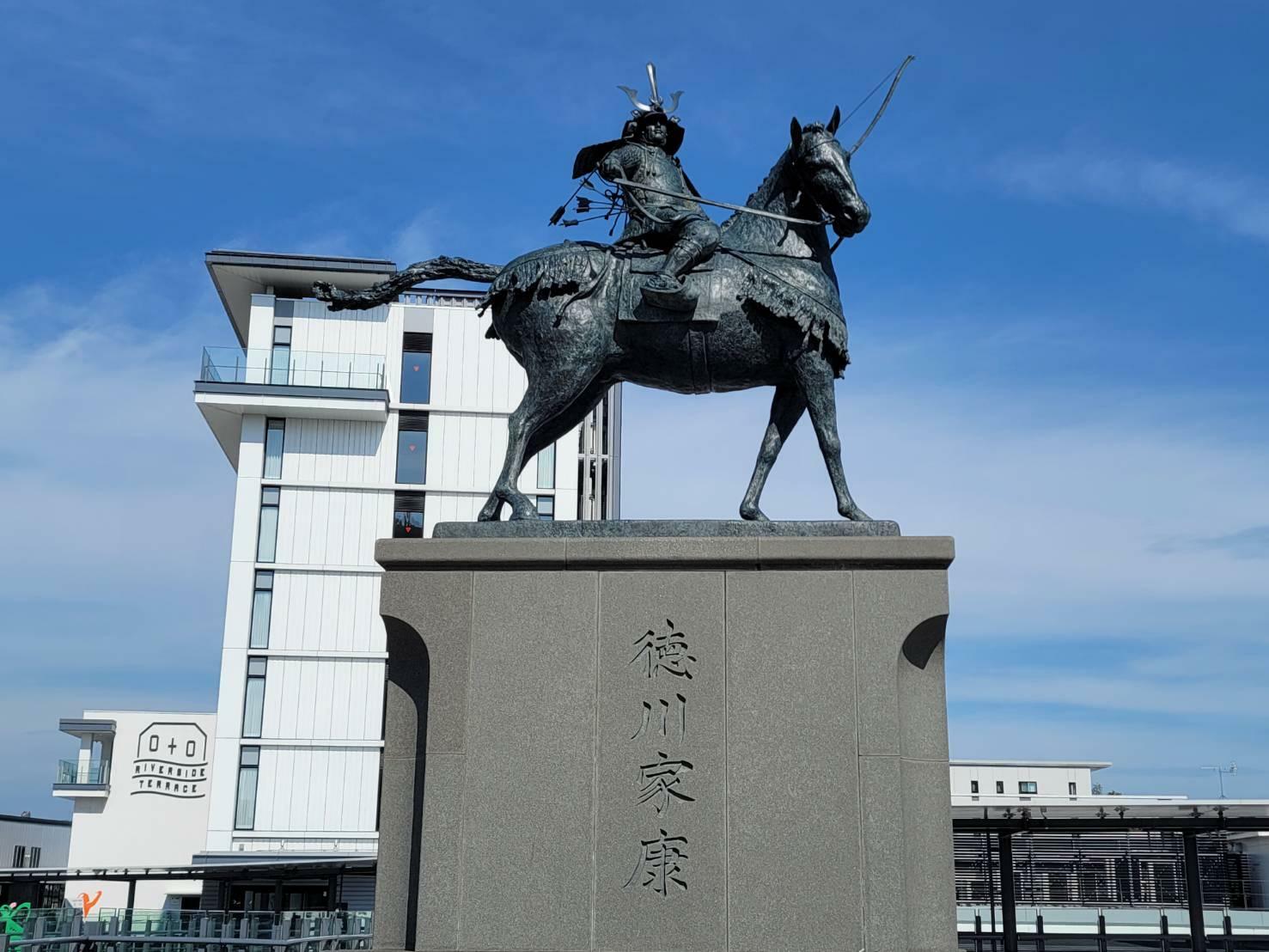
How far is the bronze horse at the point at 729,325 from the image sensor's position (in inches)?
332

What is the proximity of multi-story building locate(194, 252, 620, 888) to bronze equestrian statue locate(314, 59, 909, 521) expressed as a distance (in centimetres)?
3607

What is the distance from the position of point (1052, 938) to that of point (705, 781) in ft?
95.0

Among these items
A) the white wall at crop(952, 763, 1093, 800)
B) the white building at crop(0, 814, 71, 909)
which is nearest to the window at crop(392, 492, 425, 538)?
the white building at crop(0, 814, 71, 909)

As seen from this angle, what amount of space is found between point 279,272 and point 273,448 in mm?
6969

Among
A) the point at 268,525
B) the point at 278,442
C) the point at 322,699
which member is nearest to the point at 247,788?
the point at 322,699

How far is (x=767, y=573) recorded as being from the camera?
781cm

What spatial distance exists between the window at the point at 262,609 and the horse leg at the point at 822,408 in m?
41.4

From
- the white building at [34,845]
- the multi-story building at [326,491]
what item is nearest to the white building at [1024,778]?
the multi-story building at [326,491]

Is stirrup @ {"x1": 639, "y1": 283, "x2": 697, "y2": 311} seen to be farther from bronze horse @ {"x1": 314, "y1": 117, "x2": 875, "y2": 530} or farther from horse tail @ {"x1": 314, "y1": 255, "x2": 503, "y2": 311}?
horse tail @ {"x1": 314, "y1": 255, "x2": 503, "y2": 311}

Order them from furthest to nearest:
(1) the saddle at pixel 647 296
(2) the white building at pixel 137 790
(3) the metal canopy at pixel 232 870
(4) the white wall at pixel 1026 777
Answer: (4) the white wall at pixel 1026 777, (2) the white building at pixel 137 790, (3) the metal canopy at pixel 232 870, (1) the saddle at pixel 647 296

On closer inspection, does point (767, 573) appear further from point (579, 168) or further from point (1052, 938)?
point (1052, 938)

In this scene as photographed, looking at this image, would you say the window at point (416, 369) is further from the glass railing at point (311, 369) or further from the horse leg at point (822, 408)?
the horse leg at point (822, 408)

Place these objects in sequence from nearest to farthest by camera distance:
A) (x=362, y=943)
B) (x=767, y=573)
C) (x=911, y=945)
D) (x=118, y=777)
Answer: (x=911, y=945)
(x=767, y=573)
(x=362, y=943)
(x=118, y=777)

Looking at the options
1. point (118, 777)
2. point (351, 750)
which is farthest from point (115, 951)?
point (118, 777)
